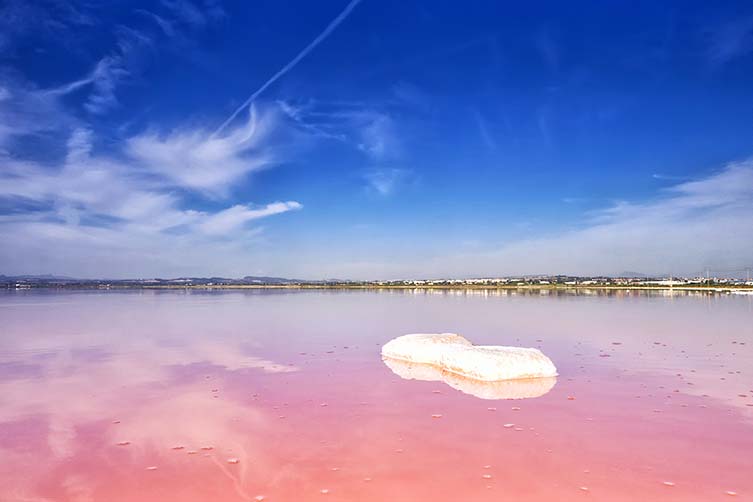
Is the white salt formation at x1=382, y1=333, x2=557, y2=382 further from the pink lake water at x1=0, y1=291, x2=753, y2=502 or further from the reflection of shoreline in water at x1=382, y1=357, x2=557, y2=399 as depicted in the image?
the pink lake water at x1=0, y1=291, x2=753, y2=502

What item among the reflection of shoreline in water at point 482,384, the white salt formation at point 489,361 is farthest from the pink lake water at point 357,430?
the white salt formation at point 489,361

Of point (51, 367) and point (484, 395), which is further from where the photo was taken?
point (51, 367)

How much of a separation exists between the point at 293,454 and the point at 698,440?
7.37 meters

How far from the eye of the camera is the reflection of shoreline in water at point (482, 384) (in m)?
13.0

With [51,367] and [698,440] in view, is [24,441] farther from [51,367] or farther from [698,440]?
[698,440]

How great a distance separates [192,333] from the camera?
27531 mm

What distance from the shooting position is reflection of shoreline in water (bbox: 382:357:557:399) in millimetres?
13000

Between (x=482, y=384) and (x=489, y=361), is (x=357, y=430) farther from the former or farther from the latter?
(x=489, y=361)

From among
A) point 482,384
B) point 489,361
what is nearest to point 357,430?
point 482,384

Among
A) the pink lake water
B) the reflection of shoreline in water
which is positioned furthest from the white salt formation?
the pink lake water

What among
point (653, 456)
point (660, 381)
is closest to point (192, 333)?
point (660, 381)

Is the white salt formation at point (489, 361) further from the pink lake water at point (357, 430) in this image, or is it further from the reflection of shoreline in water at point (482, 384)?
the pink lake water at point (357, 430)

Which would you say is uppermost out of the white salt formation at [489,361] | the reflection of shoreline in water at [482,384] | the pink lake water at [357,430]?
the white salt formation at [489,361]

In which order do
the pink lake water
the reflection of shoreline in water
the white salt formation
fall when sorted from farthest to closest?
1. the white salt formation
2. the reflection of shoreline in water
3. the pink lake water
